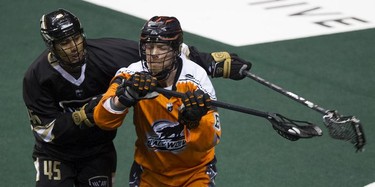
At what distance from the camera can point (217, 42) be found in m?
9.80

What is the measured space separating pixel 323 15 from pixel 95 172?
17.1 feet

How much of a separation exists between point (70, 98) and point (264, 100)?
9.92ft

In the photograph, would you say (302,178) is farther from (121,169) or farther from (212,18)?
(212,18)

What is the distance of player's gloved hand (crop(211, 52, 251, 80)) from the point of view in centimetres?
620

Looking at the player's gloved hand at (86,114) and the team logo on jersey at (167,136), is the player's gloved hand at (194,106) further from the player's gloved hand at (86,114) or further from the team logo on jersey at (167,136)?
the player's gloved hand at (86,114)

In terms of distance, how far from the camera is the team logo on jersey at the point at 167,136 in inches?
216

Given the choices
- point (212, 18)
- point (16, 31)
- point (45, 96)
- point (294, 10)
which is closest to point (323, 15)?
point (294, 10)

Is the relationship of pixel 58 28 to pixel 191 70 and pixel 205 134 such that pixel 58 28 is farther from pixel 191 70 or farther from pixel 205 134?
pixel 205 134

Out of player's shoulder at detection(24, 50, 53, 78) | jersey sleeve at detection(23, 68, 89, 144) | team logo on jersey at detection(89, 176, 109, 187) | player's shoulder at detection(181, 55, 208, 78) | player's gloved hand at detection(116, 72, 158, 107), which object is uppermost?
player's gloved hand at detection(116, 72, 158, 107)

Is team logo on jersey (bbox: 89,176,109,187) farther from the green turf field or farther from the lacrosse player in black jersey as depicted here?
the green turf field

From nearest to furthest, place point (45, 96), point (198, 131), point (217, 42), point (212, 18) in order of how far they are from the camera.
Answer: point (198, 131) → point (45, 96) → point (217, 42) → point (212, 18)

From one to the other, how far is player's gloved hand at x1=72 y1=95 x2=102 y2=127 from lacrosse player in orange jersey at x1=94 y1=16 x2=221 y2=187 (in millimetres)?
276

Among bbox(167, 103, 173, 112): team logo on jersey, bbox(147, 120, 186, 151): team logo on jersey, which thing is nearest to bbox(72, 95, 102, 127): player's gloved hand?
bbox(147, 120, 186, 151): team logo on jersey

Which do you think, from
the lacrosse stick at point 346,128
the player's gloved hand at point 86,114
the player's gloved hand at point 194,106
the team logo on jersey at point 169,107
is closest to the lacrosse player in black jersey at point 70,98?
the player's gloved hand at point 86,114
